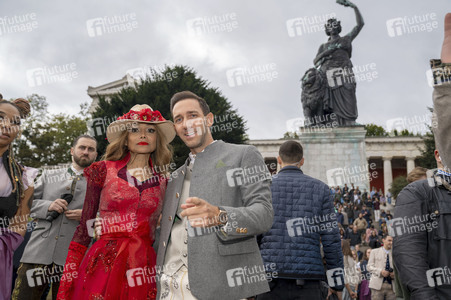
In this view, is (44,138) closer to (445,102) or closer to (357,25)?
(357,25)

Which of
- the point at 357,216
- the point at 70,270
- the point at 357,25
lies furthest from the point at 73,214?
the point at 357,25

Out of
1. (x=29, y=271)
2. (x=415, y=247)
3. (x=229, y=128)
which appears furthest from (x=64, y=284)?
(x=229, y=128)

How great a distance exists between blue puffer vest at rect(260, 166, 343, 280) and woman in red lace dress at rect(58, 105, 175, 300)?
5.25 feet

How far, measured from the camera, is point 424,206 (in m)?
3.31

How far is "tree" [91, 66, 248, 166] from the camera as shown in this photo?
24375 millimetres

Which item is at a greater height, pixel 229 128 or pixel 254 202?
pixel 229 128

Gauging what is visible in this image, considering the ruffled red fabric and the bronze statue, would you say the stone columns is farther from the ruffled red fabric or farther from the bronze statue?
the ruffled red fabric

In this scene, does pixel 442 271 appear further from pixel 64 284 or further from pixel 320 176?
pixel 320 176

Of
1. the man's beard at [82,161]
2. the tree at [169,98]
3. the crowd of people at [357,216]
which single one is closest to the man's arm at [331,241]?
the man's beard at [82,161]

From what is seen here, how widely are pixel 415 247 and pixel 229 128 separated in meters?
21.9

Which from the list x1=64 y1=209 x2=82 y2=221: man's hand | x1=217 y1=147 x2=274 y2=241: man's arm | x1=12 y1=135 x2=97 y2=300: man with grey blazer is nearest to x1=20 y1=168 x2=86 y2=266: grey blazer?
x1=12 y1=135 x2=97 y2=300: man with grey blazer

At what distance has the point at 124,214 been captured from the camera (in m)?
3.27

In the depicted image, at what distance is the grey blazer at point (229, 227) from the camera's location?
8.73ft

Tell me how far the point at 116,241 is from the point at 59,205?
231 centimetres
